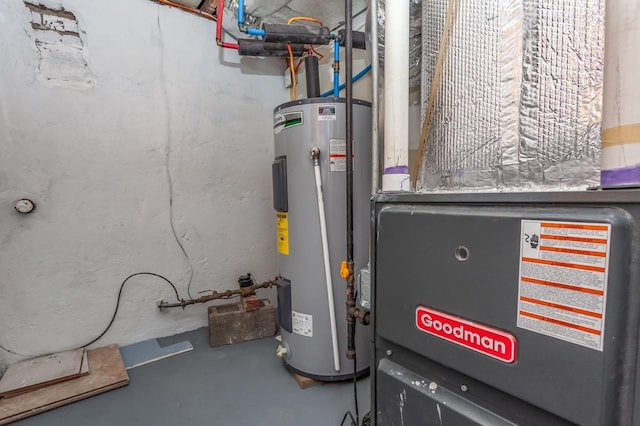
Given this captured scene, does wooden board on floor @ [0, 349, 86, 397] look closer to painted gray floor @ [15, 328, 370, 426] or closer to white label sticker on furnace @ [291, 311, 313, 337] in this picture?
painted gray floor @ [15, 328, 370, 426]

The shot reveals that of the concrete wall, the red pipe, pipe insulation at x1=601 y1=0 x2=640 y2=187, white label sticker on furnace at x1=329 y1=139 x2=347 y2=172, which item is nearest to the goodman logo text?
pipe insulation at x1=601 y1=0 x2=640 y2=187

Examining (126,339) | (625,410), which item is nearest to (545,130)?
(625,410)

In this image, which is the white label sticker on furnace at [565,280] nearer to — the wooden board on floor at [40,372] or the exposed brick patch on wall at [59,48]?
the wooden board on floor at [40,372]

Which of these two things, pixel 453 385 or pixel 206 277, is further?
pixel 206 277

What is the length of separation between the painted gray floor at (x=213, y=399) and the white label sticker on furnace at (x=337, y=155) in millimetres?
989

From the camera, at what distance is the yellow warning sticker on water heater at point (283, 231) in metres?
1.40

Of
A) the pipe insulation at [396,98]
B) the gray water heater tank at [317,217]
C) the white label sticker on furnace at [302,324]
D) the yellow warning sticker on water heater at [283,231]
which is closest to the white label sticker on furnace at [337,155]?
the gray water heater tank at [317,217]

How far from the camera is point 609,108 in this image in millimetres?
425

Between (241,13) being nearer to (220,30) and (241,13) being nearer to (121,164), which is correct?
(220,30)

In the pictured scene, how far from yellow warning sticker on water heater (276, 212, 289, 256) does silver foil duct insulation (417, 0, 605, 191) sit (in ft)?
2.41

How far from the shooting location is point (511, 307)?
0.45m

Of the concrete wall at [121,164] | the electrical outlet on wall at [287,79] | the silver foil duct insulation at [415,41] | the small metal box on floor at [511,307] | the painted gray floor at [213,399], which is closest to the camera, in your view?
the small metal box on floor at [511,307]

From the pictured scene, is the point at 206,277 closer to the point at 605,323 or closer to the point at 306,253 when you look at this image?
the point at 306,253

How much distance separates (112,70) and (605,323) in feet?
7.04
